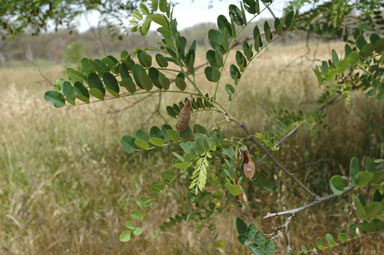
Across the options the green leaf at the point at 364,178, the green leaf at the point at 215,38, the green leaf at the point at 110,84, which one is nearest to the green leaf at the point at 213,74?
the green leaf at the point at 215,38

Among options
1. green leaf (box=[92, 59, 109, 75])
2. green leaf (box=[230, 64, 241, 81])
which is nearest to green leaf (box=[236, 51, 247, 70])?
green leaf (box=[230, 64, 241, 81])

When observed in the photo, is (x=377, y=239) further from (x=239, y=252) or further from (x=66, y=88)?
(x=66, y=88)

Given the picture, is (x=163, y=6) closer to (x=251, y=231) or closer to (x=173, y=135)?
(x=173, y=135)

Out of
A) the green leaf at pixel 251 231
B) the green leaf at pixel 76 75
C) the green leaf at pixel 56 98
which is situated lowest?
the green leaf at pixel 251 231

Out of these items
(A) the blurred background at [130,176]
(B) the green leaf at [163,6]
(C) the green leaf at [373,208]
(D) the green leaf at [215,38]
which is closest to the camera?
(C) the green leaf at [373,208]

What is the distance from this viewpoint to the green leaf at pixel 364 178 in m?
0.40

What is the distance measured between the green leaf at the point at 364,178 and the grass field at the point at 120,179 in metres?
0.56

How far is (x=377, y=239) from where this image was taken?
61.4 inches

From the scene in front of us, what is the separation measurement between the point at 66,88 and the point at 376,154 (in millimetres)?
2014

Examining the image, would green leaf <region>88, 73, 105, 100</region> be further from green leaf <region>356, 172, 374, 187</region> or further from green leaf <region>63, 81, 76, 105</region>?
green leaf <region>356, 172, 374, 187</region>

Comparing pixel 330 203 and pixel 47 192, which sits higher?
pixel 47 192

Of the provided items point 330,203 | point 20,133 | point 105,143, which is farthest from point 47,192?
point 330,203

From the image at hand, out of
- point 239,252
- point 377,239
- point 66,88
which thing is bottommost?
point 377,239

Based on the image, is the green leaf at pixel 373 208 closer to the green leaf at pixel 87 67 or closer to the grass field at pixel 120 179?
the green leaf at pixel 87 67
